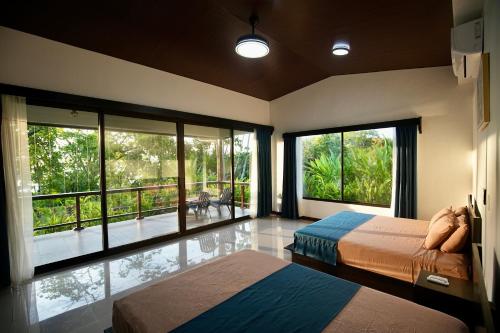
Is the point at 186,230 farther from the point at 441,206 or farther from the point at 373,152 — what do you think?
the point at 441,206

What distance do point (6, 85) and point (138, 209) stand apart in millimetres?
2504

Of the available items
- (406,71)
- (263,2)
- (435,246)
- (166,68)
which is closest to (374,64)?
(406,71)

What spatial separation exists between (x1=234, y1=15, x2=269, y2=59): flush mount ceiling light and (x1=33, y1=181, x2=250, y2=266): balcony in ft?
9.23

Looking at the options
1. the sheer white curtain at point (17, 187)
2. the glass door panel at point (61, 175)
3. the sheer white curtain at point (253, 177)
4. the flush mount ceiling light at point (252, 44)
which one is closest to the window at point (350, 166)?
the sheer white curtain at point (253, 177)

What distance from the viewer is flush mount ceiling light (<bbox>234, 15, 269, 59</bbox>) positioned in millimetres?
2449

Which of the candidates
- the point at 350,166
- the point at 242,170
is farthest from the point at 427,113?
the point at 242,170

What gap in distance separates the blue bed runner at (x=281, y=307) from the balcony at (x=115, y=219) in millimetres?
3063

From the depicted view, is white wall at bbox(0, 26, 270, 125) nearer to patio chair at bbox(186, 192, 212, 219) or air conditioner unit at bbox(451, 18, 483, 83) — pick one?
patio chair at bbox(186, 192, 212, 219)

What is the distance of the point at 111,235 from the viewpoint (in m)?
4.15

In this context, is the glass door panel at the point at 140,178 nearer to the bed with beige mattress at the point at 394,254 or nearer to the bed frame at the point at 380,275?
the bed with beige mattress at the point at 394,254

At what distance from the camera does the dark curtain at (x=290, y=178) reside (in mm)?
5488

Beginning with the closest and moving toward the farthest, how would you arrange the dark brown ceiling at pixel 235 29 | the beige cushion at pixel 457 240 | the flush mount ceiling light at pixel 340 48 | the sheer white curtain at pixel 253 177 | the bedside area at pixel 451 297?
the bedside area at pixel 451 297 < the beige cushion at pixel 457 240 < the dark brown ceiling at pixel 235 29 < the flush mount ceiling light at pixel 340 48 < the sheer white curtain at pixel 253 177

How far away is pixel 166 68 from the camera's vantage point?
3.96m

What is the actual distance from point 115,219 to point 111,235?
1.42 feet
